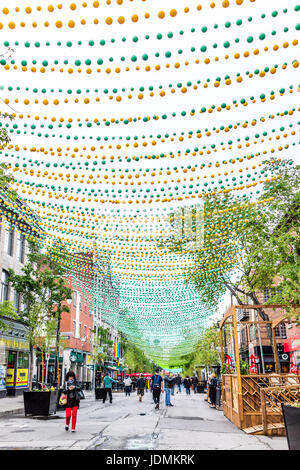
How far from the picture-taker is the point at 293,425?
611 centimetres

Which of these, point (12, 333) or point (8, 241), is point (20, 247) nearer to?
point (8, 241)

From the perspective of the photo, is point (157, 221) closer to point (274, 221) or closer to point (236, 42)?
point (236, 42)

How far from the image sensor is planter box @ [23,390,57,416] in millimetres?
14038

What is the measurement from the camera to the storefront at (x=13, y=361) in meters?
25.4

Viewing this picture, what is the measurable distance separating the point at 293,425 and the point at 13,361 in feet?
80.3


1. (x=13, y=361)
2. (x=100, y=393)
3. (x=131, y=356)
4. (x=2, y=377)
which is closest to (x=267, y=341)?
(x=100, y=393)

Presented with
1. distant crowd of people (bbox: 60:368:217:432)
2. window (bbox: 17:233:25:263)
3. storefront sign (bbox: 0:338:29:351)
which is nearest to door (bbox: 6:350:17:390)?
storefront sign (bbox: 0:338:29:351)

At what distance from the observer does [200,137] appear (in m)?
8.02

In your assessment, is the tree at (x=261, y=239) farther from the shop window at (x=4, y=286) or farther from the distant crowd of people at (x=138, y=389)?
the shop window at (x=4, y=286)

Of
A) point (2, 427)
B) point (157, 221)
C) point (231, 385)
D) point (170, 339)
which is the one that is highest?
point (157, 221)

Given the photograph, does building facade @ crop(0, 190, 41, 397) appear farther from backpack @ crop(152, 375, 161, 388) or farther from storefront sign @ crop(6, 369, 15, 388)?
backpack @ crop(152, 375, 161, 388)

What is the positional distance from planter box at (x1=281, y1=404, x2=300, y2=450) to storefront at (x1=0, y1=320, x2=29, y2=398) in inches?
816

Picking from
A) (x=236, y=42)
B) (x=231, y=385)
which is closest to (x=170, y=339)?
(x=231, y=385)

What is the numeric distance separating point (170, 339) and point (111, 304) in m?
9.25
